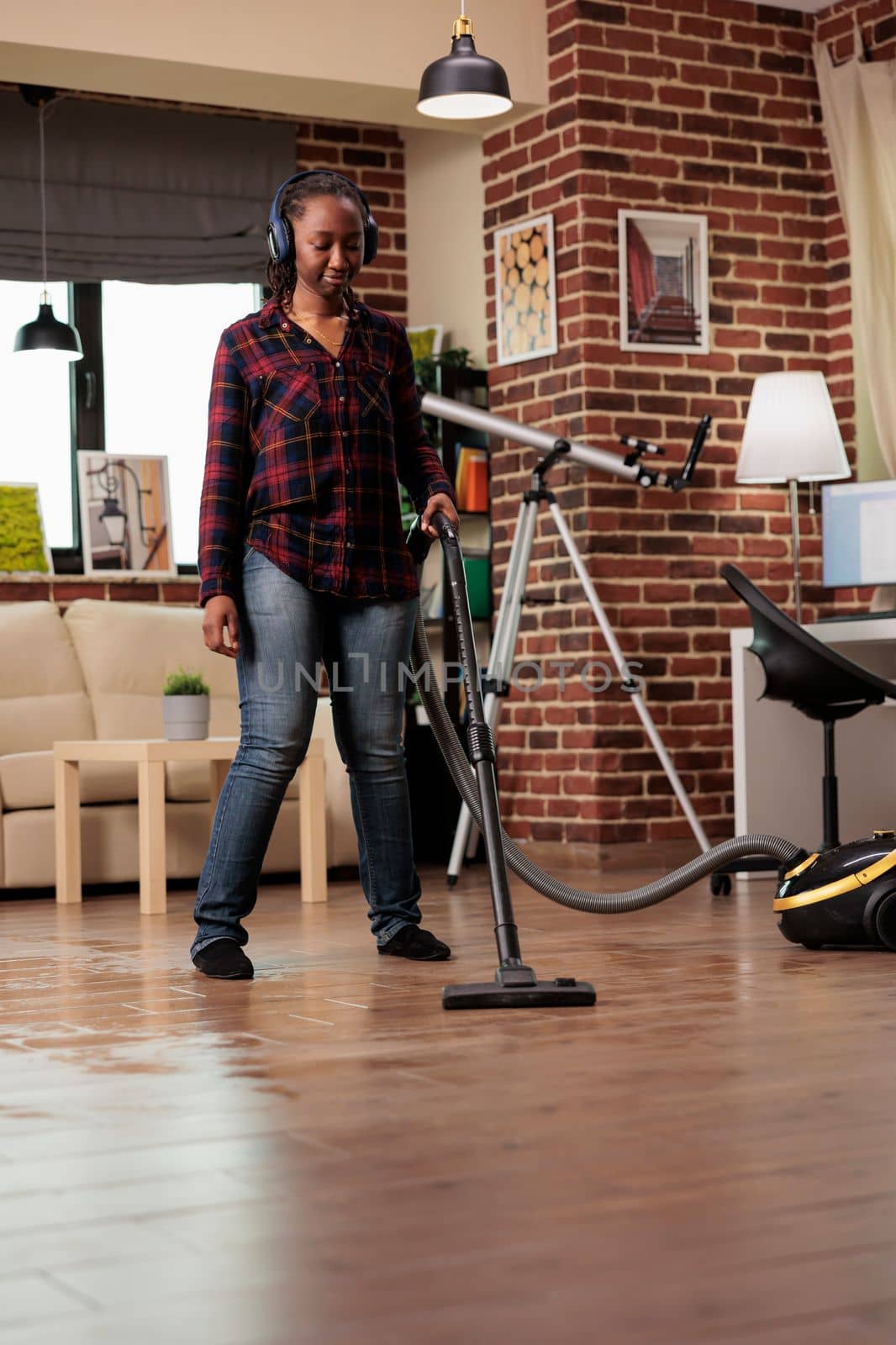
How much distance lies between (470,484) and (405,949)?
285 centimetres

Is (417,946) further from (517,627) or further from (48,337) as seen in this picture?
(48,337)

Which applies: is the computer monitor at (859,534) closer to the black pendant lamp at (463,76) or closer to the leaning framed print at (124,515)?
the black pendant lamp at (463,76)

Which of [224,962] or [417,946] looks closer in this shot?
[224,962]

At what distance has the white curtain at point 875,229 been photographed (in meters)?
5.61

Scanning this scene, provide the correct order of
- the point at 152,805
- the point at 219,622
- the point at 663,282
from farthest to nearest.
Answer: the point at 663,282 < the point at 152,805 < the point at 219,622

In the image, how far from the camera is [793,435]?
206 inches

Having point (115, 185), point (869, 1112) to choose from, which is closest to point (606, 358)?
point (115, 185)

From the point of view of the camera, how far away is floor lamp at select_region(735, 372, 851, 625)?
5.23 metres

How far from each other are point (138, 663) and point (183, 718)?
0.98 meters

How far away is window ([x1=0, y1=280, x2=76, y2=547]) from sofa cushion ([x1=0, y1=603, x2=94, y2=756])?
2.35 ft

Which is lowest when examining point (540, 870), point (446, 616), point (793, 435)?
point (540, 870)

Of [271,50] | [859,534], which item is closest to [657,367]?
[859,534]


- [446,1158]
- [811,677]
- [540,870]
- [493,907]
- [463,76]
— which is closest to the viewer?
[446,1158]

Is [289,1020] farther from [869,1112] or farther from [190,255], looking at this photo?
[190,255]
